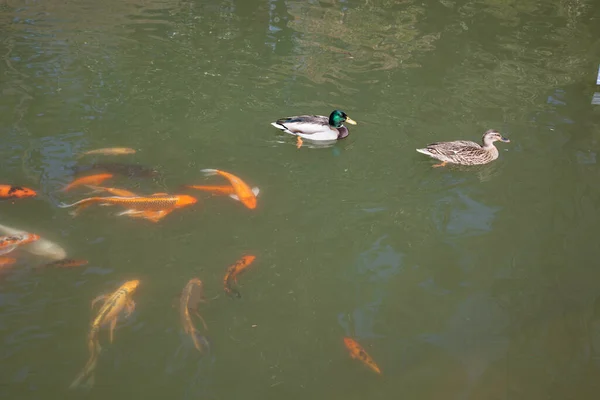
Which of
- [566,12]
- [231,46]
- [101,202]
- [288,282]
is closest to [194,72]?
[231,46]

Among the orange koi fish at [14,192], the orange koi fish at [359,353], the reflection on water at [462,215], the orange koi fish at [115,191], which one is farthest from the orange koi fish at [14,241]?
the reflection on water at [462,215]

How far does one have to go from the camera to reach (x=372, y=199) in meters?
7.15

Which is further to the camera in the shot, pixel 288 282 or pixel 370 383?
pixel 288 282

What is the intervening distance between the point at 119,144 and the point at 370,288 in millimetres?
4244

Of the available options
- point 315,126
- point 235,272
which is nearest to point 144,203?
point 235,272

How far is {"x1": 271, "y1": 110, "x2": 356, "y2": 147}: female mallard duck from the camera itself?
330 inches

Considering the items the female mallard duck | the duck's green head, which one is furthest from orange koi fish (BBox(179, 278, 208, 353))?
the duck's green head

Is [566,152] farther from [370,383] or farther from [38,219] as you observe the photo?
[38,219]

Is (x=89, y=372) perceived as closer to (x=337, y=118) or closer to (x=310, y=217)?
(x=310, y=217)

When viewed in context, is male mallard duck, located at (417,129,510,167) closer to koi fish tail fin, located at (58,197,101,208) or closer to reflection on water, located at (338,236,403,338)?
reflection on water, located at (338,236,403,338)

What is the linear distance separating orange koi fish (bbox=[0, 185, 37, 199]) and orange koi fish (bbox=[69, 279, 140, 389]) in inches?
82.6

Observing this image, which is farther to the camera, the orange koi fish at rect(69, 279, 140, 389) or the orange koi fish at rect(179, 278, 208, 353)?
the orange koi fish at rect(179, 278, 208, 353)

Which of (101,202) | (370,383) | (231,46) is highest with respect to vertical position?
(231,46)

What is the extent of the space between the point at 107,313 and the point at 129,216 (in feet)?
5.12
